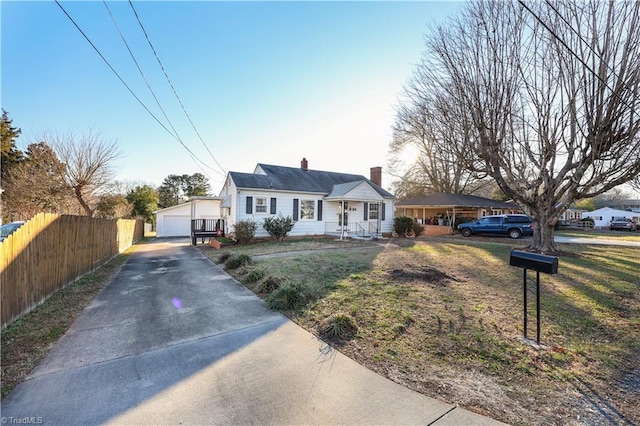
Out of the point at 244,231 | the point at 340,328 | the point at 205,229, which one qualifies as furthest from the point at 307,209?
the point at 340,328

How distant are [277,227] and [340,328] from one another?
12627 mm

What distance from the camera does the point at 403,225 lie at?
67.3 feet

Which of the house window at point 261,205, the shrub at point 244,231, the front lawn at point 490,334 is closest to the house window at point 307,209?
the house window at point 261,205

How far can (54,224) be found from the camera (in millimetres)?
5844

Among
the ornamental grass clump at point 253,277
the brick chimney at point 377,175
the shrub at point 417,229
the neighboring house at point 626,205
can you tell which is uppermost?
the brick chimney at point 377,175

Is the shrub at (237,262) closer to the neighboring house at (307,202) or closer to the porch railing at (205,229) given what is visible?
the neighboring house at (307,202)

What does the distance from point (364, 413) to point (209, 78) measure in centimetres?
1280

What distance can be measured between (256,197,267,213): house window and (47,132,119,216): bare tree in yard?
12211mm

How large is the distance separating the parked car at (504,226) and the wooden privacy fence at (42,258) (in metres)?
22.5

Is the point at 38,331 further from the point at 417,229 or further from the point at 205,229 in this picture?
the point at 417,229

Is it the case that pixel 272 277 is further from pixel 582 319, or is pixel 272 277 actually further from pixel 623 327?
pixel 623 327

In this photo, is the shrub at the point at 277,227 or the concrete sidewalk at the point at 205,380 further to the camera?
the shrub at the point at 277,227

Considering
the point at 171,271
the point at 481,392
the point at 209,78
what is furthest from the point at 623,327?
the point at 209,78

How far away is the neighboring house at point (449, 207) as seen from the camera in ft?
80.8
